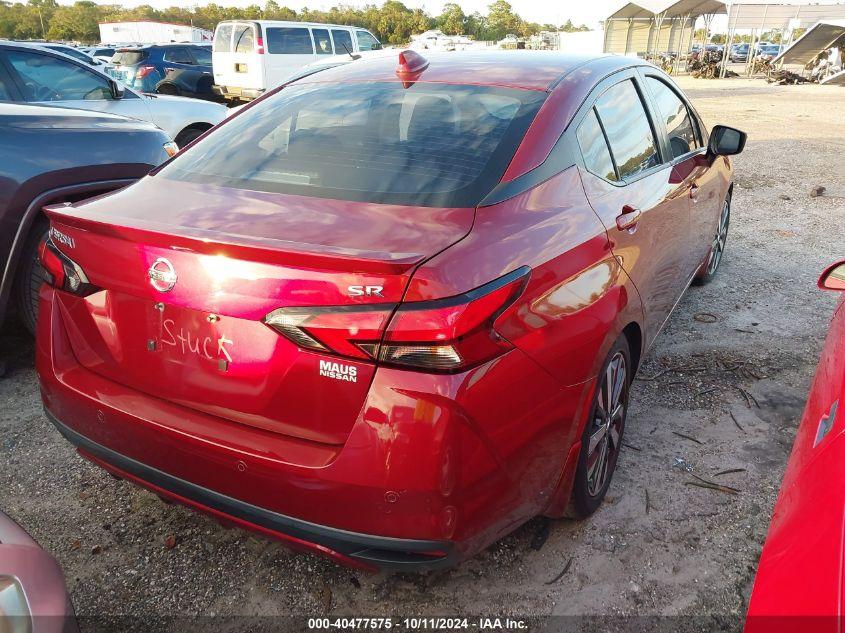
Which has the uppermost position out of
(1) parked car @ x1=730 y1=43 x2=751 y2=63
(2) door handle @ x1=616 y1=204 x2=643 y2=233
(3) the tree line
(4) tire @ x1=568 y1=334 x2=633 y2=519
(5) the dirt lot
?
(3) the tree line

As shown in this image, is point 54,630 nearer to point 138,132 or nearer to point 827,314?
point 138,132

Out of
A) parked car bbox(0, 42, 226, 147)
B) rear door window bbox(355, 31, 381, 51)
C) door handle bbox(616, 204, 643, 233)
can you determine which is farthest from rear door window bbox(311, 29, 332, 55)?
door handle bbox(616, 204, 643, 233)

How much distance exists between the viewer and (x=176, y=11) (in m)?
99.9

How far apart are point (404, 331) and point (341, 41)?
56.4ft

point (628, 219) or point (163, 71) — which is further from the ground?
point (163, 71)

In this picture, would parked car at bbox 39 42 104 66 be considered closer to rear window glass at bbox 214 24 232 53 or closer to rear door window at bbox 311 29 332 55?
rear window glass at bbox 214 24 232 53

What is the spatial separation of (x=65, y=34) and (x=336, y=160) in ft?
303

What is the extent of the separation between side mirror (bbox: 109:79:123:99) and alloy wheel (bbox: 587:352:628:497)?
19.3ft

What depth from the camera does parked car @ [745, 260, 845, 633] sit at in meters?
1.16

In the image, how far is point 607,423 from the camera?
254cm

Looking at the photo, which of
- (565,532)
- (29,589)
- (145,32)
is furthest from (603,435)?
(145,32)

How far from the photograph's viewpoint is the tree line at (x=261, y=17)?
262 feet

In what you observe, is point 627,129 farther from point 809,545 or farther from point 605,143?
point 809,545

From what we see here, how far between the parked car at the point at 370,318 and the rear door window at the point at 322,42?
15402mm
